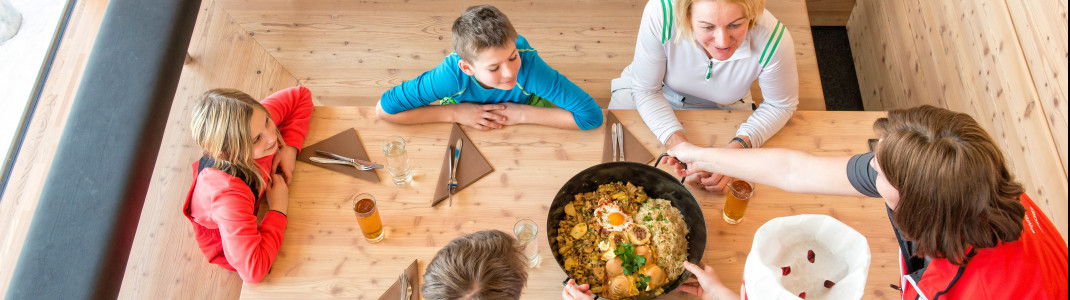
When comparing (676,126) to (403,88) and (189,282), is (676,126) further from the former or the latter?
(189,282)

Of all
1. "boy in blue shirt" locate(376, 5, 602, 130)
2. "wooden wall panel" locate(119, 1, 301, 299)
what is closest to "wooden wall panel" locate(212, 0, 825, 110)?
"wooden wall panel" locate(119, 1, 301, 299)

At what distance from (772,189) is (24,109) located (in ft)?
8.00

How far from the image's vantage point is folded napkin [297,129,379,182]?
1.50 m

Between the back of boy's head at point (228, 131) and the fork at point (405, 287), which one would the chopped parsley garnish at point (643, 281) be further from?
the back of boy's head at point (228, 131)

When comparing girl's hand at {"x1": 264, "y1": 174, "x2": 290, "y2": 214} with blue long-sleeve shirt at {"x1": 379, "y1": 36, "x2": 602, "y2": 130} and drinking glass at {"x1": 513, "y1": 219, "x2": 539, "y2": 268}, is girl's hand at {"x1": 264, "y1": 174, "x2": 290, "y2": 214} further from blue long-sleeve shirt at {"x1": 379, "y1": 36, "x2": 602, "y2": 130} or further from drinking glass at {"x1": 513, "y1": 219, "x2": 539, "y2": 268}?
drinking glass at {"x1": 513, "y1": 219, "x2": 539, "y2": 268}

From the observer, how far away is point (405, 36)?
2.49 meters

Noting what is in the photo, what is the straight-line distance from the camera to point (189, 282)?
1.66m

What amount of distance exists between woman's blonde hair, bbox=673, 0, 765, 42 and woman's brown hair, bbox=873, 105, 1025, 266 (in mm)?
501

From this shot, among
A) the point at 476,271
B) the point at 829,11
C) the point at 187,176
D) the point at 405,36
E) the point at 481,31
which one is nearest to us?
the point at 476,271

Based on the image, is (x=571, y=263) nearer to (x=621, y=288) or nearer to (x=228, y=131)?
(x=621, y=288)

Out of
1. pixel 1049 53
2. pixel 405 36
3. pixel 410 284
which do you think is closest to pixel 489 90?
pixel 410 284

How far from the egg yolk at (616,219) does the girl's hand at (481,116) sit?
1.47ft

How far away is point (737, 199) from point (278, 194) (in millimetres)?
1088

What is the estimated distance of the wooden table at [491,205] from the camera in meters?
1.33
